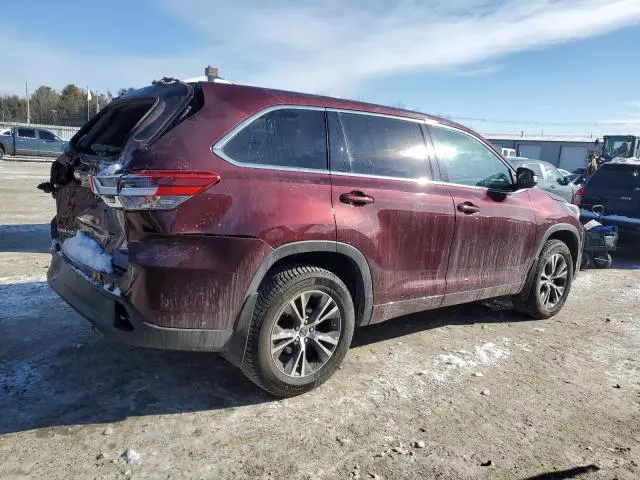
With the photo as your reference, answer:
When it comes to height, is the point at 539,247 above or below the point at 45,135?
below

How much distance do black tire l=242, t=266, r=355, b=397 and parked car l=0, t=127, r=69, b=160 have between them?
26575 mm

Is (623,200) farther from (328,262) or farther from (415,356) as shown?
(328,262)

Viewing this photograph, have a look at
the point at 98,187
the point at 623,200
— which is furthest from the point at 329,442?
the point at 623,200

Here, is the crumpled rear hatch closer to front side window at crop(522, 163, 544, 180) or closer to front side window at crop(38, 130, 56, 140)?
front side window at crop(522, 163, 544, 180)

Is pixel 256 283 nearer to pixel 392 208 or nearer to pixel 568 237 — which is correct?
pixel 392 208

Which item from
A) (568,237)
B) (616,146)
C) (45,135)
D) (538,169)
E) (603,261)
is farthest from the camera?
(616,146)

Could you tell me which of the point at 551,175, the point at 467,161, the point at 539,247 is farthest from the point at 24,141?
the point at 539,247

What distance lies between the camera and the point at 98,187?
2865 mm

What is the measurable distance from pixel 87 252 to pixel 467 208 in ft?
9.37

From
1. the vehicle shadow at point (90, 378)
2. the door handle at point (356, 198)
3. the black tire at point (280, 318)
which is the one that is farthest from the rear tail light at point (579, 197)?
the black tire at point (280, 318)

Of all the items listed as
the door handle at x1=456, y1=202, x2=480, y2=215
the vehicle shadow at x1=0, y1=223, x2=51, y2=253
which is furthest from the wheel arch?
the vehicle shadow at x1=0, y1=223, x2=51, y2=253

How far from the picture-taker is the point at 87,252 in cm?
326

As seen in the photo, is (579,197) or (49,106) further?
(49,106)

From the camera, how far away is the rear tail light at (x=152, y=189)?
276 centimetres
